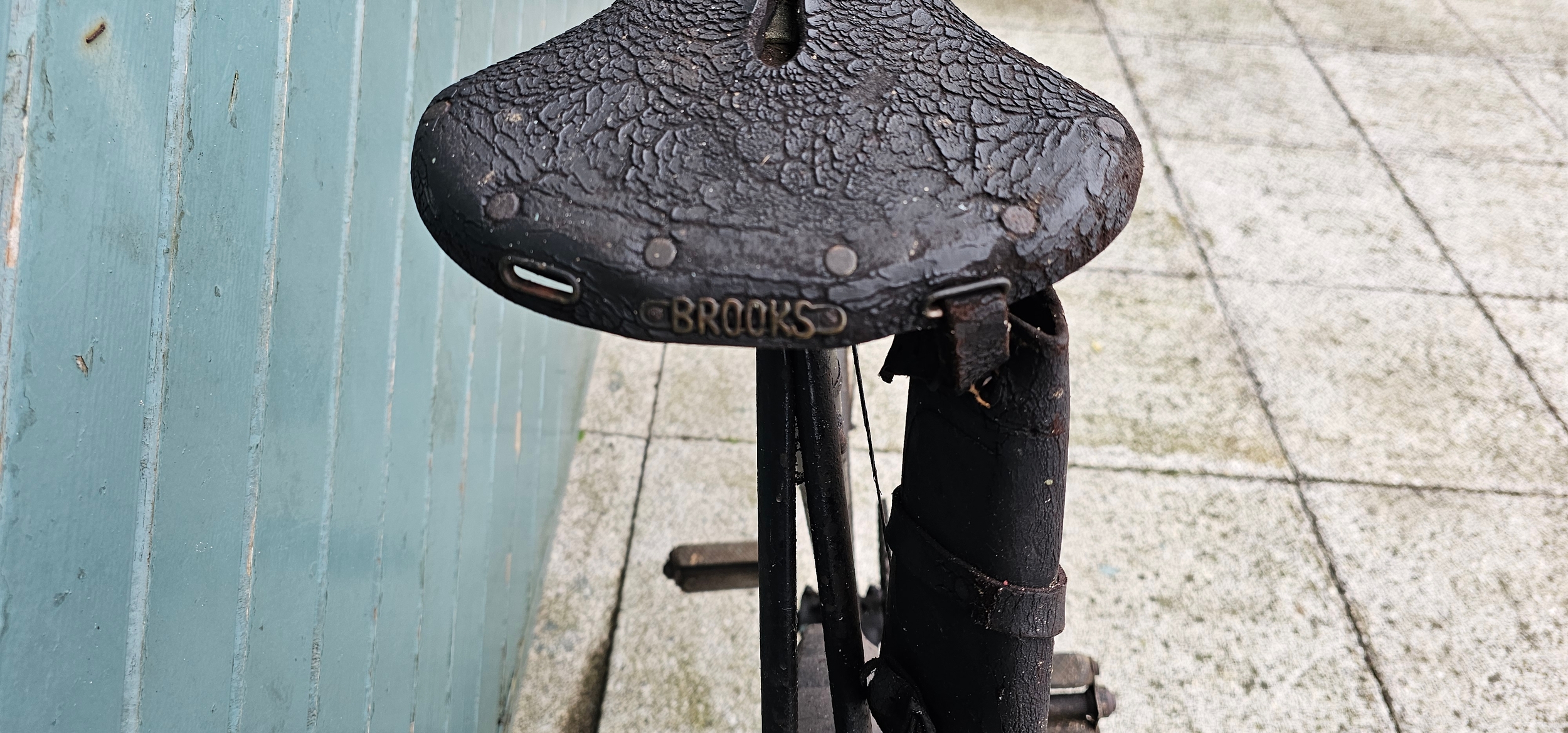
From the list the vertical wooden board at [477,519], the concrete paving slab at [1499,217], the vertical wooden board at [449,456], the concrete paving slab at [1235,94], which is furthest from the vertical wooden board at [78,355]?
the concrete paving slab at [1235,94]

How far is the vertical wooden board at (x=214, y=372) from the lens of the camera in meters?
1.00

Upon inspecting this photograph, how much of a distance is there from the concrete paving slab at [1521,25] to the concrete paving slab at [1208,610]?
3655 millimetres

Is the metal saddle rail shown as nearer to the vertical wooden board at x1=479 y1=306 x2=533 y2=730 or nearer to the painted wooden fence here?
the painted wooden fence

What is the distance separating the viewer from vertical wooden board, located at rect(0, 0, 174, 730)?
0.80 m

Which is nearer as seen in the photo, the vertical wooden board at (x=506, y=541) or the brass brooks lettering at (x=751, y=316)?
the brass brooks lettering at (x=751, y=316)

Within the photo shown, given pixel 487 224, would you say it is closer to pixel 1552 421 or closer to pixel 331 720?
pixel 331 720

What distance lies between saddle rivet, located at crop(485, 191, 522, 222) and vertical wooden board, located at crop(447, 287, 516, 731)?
124 cm

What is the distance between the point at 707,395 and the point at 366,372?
1.84m

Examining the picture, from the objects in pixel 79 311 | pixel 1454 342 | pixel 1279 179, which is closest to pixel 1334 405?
pixel 1454 342

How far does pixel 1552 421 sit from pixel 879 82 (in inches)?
124

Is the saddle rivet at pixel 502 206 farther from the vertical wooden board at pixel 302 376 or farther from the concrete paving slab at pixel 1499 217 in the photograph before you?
the concrete paving slab at pixel 1499 217

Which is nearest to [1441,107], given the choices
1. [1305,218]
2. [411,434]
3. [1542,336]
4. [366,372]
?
[1305,218]

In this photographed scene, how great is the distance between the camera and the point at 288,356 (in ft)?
4.06

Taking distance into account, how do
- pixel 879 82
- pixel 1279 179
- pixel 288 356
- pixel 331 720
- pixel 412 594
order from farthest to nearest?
pixel 1279 179 → pixel 412 594 → pixel 331 720 → pixel 288 356 → pixel 879 82
